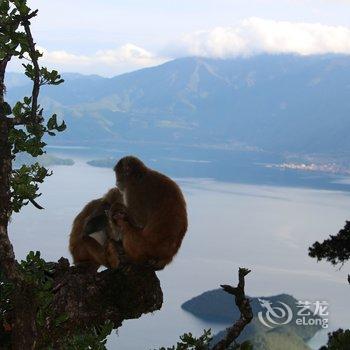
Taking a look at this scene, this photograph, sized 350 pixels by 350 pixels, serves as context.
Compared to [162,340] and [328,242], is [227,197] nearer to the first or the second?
[162,340]

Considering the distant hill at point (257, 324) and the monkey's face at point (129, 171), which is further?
the distant hill at point (257, 324)

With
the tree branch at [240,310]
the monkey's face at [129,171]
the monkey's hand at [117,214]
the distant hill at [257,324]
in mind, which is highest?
the monkey's face at [129,171]

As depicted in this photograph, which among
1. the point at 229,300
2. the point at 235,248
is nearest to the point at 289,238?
the point at 235,248

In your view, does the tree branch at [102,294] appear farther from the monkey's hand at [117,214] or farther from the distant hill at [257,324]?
the distant hill at [257,324]

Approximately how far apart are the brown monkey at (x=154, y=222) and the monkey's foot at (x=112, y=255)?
0.15m

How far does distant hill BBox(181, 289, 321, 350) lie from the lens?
57.0 metres

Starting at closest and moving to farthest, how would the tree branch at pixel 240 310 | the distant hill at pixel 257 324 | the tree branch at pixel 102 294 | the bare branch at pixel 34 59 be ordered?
the bare branch at pixel 34 59
the tree branch at pixel 240 310
the tree branch at pixel 102 294
the distant hill at pixel 257 324

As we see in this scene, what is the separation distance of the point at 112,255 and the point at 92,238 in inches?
14.0

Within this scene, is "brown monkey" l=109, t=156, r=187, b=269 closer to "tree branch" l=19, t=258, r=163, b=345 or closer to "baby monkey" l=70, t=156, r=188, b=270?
"baby monkey" l=70, t=156, r=188, b=270

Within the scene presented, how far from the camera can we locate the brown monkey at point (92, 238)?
7957 mm

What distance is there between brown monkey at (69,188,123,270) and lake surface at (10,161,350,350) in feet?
191

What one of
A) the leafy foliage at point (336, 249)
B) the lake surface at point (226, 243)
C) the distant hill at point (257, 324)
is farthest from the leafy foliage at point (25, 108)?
the lake surface at point (226, 243)

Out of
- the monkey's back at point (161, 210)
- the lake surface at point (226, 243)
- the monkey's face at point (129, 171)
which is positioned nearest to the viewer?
the monkey's back at point (161, 210)

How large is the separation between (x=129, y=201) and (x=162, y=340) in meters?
61.6
